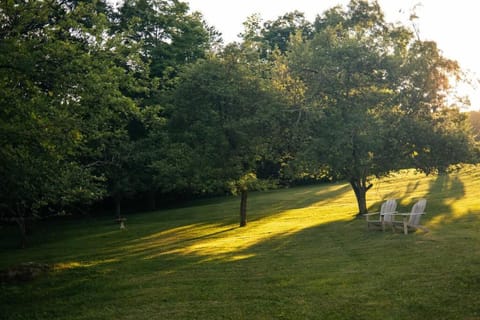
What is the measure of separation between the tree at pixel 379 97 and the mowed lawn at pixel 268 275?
2.95m

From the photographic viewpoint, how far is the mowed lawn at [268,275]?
8141 millimetres

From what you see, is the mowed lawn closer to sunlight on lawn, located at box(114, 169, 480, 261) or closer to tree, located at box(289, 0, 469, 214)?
sunlight on lawn, located at box(114, 169, 480, 261)

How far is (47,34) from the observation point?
42.2 ft

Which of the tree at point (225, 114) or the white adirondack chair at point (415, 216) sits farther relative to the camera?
the tree at point (225, 114)

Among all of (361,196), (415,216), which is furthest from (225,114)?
(415,216)

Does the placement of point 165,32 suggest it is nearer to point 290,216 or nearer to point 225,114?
point 225,114

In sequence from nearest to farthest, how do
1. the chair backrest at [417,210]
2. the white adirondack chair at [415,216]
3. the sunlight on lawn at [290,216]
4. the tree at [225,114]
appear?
the white adirondack chair at [415,216] → the chair backrest at [417,210] → the sunlight on lawn at [290,216] → the tree at [225,114]

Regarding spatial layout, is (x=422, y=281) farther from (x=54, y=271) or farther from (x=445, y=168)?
(x=445, y=168)

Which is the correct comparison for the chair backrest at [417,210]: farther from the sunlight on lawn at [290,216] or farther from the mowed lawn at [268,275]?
the sunlight on lawn at [290,216]

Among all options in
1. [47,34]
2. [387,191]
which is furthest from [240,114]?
[387,191]

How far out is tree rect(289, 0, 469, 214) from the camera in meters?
22.0

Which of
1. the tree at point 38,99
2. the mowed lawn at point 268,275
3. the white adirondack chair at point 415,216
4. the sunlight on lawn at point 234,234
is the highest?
the tree at point 38,99

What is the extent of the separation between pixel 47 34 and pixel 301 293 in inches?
360

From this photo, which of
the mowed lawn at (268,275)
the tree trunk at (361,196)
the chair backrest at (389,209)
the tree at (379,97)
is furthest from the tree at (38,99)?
the tree trunk at (361,196)
